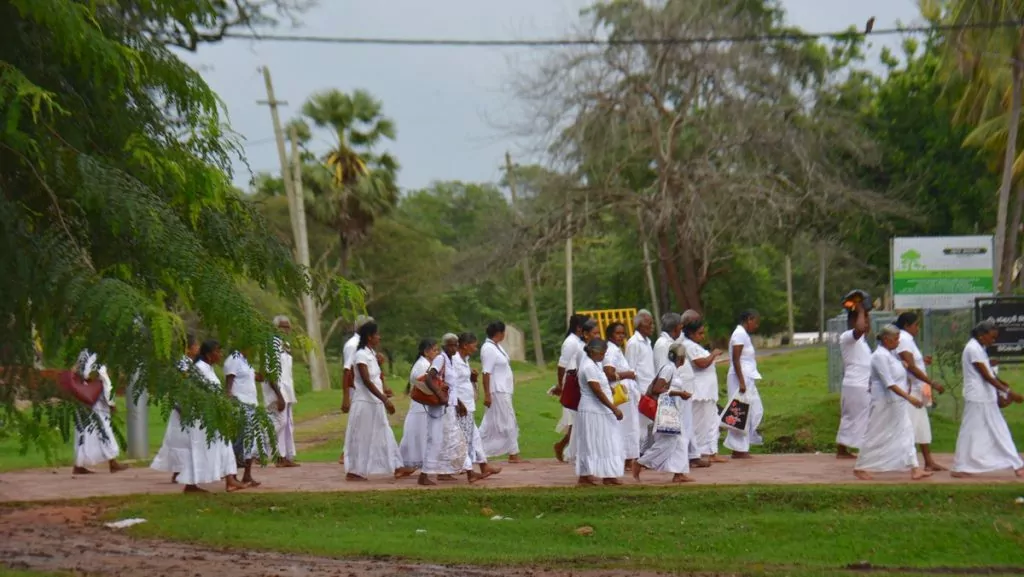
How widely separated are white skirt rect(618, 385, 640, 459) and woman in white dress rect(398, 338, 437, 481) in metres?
2.17

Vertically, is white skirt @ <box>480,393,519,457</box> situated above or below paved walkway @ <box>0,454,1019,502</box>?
above

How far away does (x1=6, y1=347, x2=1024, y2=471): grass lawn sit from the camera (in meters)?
18.8

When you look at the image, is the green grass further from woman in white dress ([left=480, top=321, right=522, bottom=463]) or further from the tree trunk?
the tree trunk

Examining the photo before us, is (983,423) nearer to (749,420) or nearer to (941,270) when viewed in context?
(749,420)

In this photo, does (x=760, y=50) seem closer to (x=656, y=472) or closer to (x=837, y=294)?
(x=656, y=472)

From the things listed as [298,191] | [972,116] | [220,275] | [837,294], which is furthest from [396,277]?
[220,275]

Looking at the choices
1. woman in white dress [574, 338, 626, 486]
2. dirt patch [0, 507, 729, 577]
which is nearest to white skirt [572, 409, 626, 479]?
woman in white dress [574, 338, 626, 486]

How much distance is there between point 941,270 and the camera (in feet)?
73.0

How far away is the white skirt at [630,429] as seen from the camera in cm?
1532

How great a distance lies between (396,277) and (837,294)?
35.6 metres

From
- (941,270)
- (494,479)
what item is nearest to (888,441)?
(494,479)

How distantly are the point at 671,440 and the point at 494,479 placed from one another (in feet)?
6.87

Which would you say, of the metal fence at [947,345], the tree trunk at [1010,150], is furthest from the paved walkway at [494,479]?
the tree trunk at [1010,150]

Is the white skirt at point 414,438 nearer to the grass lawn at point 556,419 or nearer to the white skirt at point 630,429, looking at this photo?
the white skirt at point 630,429
